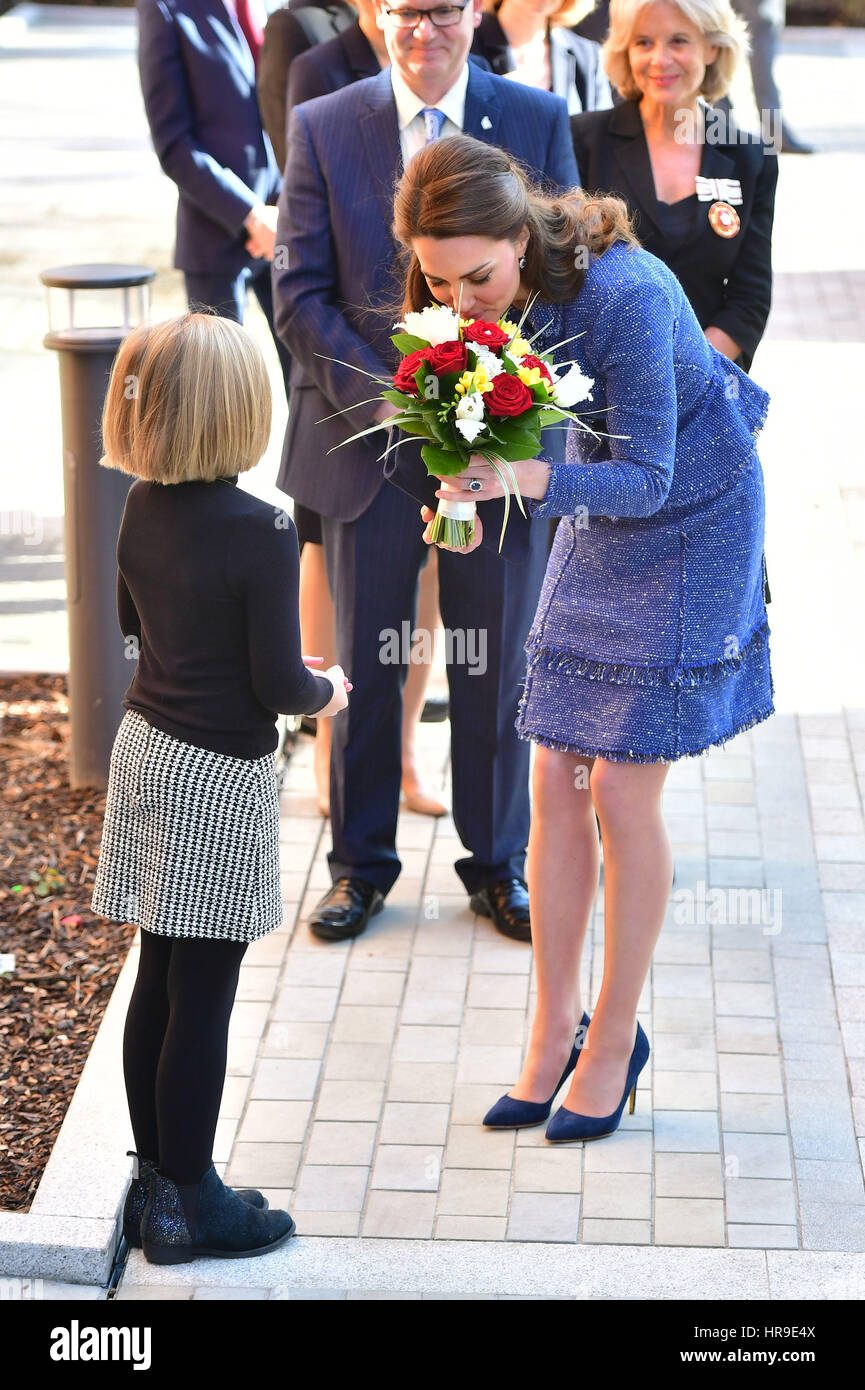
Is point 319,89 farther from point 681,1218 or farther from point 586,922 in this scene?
point 681,1218

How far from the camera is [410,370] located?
3.27m

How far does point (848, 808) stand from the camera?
5.51 meters

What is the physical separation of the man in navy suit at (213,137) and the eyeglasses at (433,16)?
173cm

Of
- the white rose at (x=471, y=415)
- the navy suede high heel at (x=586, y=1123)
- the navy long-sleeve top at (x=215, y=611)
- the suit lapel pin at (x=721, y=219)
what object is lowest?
the navy suede high heel at (x=586, y=1123)

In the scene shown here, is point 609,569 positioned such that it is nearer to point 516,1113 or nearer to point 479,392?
point 479,392

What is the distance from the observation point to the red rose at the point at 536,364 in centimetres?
322

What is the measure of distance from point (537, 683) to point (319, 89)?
2.30m

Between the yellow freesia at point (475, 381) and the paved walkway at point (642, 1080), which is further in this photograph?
the paved walkway at point (642, 1080)

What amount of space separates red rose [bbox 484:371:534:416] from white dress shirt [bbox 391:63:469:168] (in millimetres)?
1405

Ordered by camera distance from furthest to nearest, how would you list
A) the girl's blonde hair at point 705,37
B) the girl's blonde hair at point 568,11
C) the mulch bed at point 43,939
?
the girl's blonde hair at point 568,11, the girl's blonde hair at point 705,37, the mulch bed at point 43,939

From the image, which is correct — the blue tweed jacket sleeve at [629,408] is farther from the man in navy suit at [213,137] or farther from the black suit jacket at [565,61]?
the man in navy suit at [213,137]

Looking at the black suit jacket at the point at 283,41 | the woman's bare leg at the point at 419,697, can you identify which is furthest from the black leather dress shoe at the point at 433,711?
the black suit jacket at the point at 283,41

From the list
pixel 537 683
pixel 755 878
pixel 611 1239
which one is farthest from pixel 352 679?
pixel 611 1239

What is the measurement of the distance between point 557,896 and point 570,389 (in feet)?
3.78
